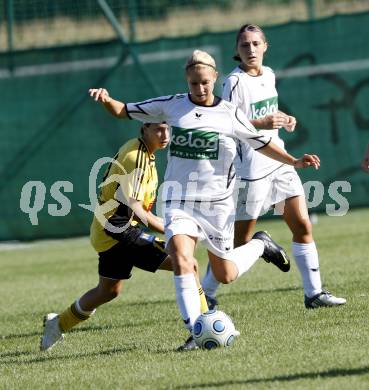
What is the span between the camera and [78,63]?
52.4 feet

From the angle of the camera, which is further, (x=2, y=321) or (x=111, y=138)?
(x=111, y=138)

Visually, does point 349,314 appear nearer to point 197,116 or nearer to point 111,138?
point 197,116

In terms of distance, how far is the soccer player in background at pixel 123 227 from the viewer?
7066mm

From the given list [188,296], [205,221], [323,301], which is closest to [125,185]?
[205,221]

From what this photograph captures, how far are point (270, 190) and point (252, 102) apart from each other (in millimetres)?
678

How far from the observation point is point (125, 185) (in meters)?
7.04

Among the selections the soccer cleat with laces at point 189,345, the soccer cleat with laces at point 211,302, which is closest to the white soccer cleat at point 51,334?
the soccer cleat with laces at point 189,345

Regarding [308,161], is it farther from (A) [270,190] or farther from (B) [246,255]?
(A) [270,190]

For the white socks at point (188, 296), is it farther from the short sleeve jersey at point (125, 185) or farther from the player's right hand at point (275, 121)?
the player's right hand at point (275, 121)

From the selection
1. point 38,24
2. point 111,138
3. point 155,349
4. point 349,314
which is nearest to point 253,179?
point 349,314

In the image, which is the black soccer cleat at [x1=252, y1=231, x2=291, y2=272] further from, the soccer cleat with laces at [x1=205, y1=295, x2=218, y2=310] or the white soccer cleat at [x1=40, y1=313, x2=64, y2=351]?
the white soccer cleat at [x1=40, y1=313, x2=64, y2=351]

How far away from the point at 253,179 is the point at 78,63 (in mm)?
8430

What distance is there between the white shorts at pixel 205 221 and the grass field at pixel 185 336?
62 centimetres

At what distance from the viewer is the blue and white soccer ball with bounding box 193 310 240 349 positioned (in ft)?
20.4
